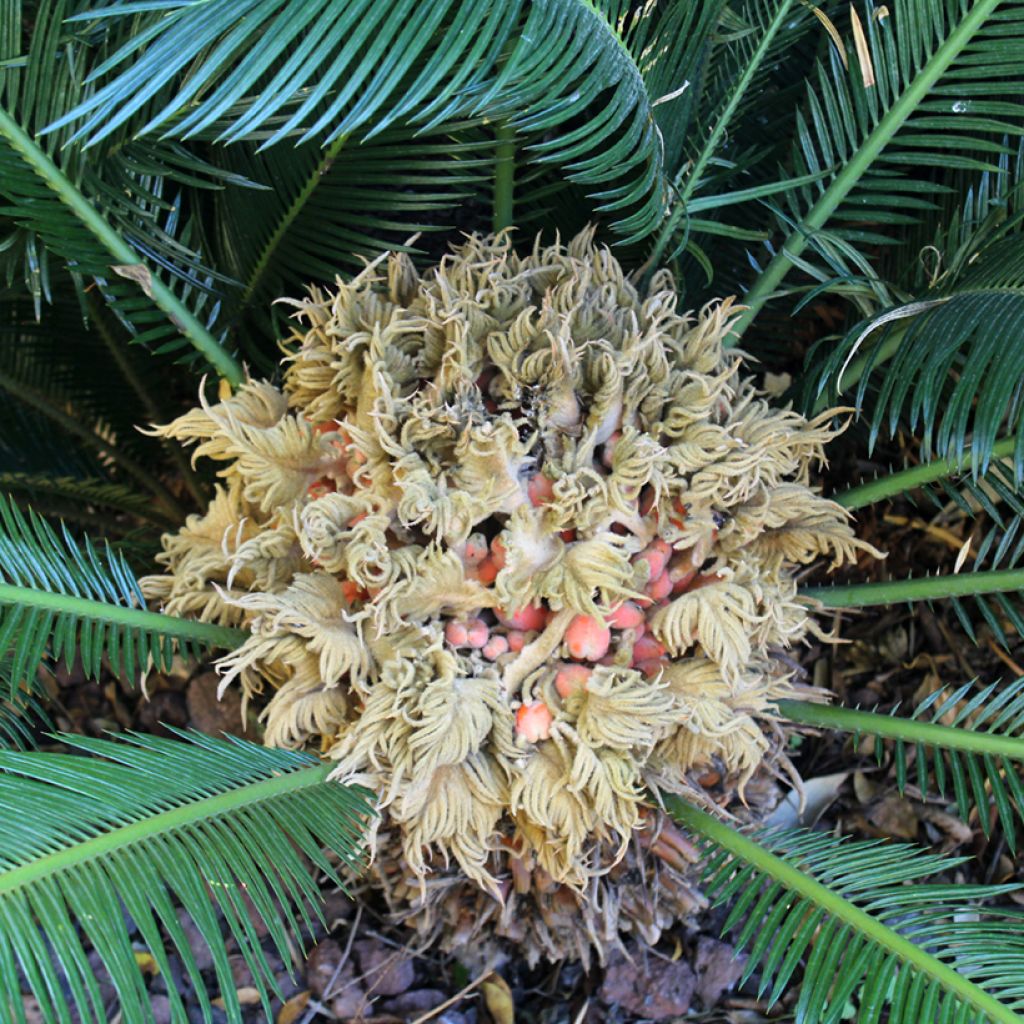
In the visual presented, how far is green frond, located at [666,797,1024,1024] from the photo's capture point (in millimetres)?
851

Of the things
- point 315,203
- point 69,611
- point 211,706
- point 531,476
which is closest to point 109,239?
point 315,203

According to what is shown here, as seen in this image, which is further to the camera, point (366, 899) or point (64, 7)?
point (366, 899)

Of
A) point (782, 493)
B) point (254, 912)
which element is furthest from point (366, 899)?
point (782, 493)

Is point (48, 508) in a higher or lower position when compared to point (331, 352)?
lower

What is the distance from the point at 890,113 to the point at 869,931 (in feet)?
2.75

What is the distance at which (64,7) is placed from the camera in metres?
0.97

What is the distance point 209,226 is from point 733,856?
1058 millimetres

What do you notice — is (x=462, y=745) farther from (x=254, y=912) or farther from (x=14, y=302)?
(x=14, y=302)

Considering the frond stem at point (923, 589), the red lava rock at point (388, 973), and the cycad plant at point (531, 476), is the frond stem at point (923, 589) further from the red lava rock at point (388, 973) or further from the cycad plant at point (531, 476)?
the red lava rock at point (388, 973)

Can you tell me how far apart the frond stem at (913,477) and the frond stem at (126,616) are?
0.72 metres

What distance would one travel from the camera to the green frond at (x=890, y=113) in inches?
42.3

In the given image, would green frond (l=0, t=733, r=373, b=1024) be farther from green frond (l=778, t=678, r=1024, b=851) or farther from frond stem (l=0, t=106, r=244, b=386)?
green frond (l=778, t=678, r=1024, b=851)

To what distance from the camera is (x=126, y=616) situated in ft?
3.51

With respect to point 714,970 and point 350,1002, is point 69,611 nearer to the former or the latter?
point 350,1002
